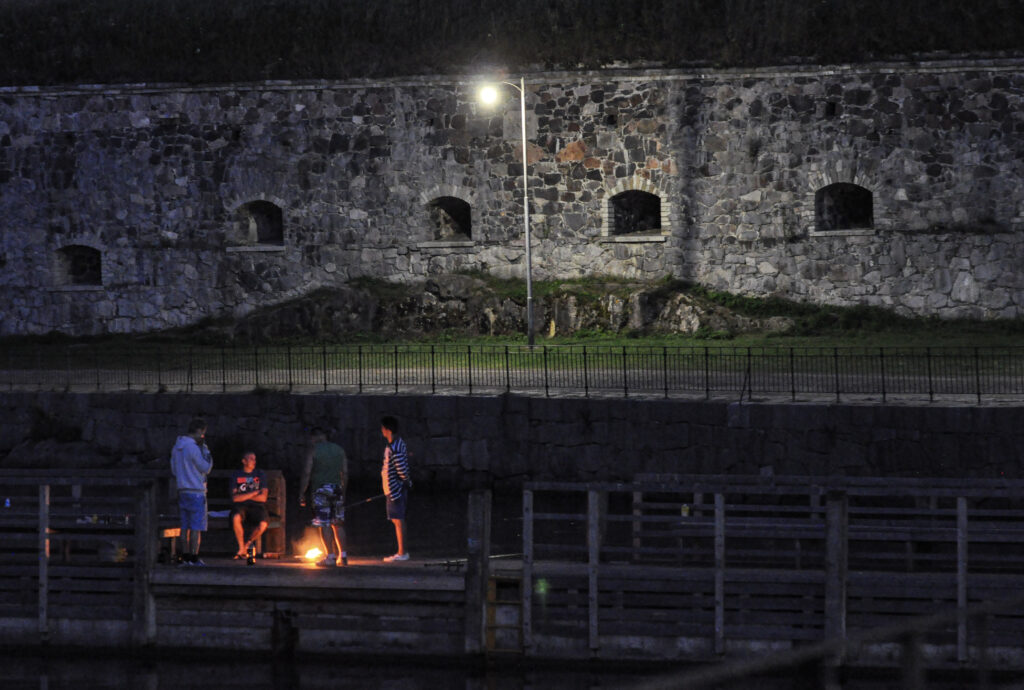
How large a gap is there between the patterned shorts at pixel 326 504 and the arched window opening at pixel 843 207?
679 inches

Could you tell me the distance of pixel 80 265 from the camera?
3412 centimetres

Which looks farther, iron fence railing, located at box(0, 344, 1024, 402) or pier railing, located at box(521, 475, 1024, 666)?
iron fence railing, located at box(0, 344, 1024, 402)

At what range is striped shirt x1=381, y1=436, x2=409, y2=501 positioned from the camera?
15.5 m

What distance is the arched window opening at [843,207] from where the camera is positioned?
3036 cm

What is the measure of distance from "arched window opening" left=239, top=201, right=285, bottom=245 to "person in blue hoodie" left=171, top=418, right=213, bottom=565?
1835 centimetres

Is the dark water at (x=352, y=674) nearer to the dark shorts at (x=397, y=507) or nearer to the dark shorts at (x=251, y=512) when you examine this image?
the dark shorts at (x=251, y=512)

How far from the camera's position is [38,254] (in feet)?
110

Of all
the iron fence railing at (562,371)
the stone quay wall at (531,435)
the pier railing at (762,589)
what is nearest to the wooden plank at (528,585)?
the pier railing at (762,589)

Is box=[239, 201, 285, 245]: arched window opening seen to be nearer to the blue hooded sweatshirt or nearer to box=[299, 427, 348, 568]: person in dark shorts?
box=[299, 427, 348, 568]: person in dark shorts

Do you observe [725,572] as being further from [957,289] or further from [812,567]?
[957,289]

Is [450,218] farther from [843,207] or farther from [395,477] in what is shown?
[395,477]

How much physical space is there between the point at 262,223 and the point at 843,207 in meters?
11.9

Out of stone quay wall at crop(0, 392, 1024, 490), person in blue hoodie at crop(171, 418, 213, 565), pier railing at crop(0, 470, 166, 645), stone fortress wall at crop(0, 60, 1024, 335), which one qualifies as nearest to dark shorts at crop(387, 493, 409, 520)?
person in blue hoodie at crop(171, 418, 213, 565)

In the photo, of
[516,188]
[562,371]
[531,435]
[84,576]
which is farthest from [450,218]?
[84,576]
